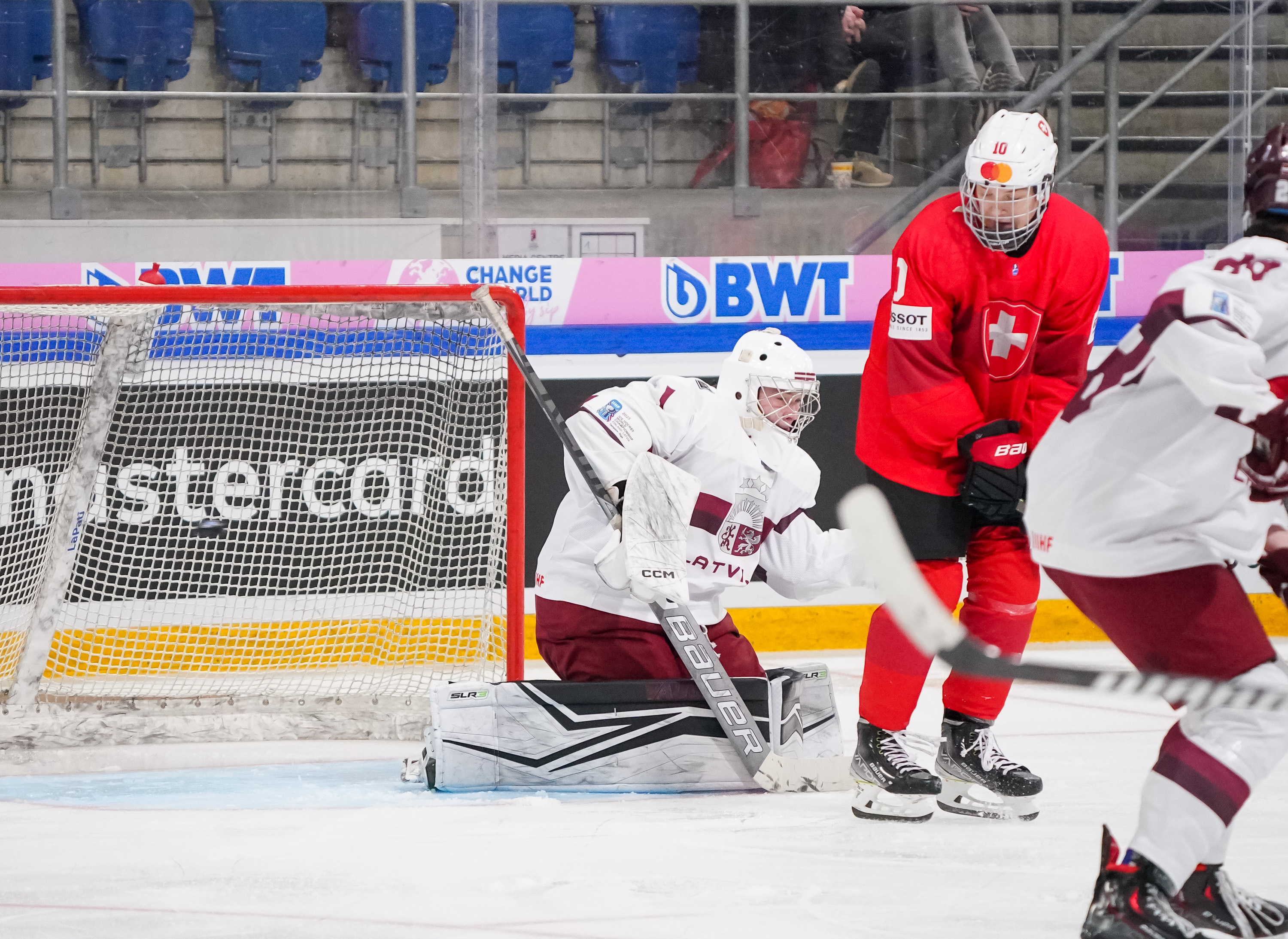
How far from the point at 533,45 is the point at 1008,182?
2.23 metres

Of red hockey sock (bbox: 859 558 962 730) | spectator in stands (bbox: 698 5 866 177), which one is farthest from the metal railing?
red hockey sock (bbox: 859 558 962 730)

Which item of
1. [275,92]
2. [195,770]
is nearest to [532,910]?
[195,770]

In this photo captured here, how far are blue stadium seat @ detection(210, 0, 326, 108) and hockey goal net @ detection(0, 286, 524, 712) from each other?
0.95 meters

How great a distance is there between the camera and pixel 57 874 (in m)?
2.16

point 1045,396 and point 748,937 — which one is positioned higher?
point 1045,396

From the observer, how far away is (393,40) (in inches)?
171

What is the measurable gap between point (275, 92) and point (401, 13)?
0.41 meters

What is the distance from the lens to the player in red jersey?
2.50 m

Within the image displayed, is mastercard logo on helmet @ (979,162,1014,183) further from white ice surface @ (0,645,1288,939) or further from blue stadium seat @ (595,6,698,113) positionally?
blue stadium seat @ (595,6,698,113)

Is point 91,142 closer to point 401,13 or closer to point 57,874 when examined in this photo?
point 401,13

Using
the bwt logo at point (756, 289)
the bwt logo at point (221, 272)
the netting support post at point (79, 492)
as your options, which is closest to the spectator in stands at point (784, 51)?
the bwt logo at point (756, 289)

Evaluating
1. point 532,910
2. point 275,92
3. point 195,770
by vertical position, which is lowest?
point 195,770

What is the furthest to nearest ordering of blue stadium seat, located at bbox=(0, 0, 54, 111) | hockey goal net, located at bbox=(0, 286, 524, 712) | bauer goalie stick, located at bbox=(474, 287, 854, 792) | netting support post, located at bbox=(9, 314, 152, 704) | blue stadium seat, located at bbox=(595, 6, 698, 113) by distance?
blue stadium seat, located at bbox=(595, 6, 698, 113)
blue stadium seat, located at bbox=(0, 0, 54, 111)
hockey goal net, located at bbox=(0, 286, 524, 712)
netting support post, located at bbox=(9, 314, 152, 704)
bauer goalie stick, located at bbox=(474, 287, 854, 792)

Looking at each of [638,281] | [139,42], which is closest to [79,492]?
[139,42]
